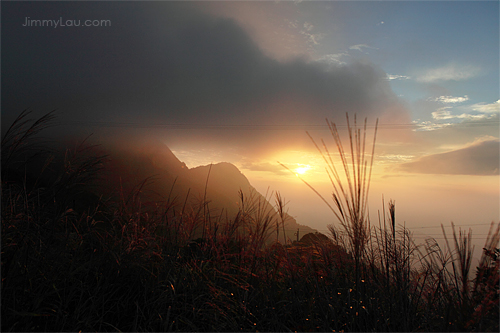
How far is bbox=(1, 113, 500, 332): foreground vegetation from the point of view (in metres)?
1.68

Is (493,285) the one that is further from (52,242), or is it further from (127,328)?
(52,242)

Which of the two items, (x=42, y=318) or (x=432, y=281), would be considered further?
(x=432, y=281)

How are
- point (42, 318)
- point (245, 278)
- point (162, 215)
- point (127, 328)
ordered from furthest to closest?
point (162, 215) → point (245, 278) → point (127, 328) → point (42, 318)

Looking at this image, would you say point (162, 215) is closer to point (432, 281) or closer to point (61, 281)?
point (61, 281)

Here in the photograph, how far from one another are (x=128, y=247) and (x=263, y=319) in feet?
4.60

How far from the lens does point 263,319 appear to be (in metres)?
1.80

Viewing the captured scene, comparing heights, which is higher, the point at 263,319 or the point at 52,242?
the point at 52,242

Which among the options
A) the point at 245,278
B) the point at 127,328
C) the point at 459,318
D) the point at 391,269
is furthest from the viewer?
the point at 245,278

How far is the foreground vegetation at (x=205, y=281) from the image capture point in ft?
5.51

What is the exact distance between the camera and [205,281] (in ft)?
7.05

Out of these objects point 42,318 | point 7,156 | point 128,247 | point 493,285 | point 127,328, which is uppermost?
point 7,156

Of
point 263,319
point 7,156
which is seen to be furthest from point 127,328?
point 7,156

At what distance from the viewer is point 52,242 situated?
236 centimetres

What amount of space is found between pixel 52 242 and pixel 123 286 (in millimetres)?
919
